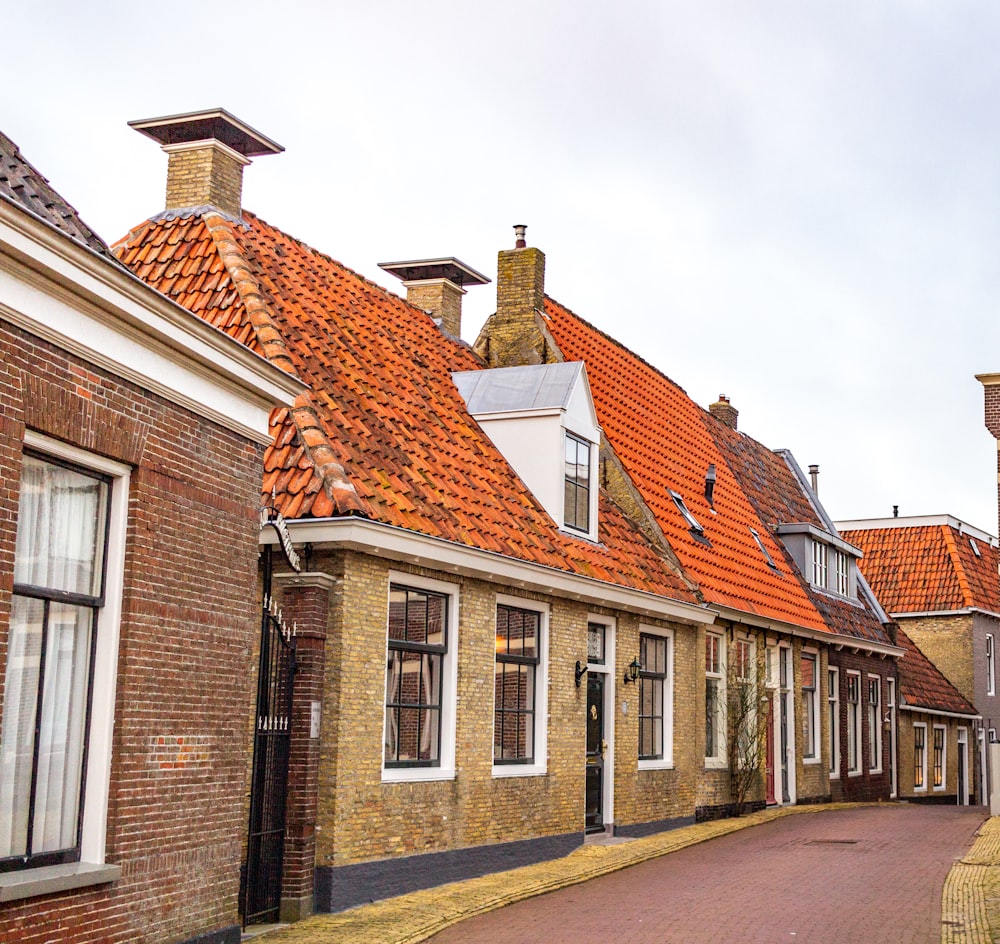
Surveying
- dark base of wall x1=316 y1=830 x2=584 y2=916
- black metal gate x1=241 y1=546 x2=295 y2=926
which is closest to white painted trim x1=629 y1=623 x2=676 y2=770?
dark base of wall x1=316 y1=830 x2=584 y2=916

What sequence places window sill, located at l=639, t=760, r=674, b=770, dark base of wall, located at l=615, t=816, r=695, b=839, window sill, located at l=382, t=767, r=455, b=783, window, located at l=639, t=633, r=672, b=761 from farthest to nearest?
window, located at l=639, t=633, r=672, b=761
window sill, located at l=639, t=760, r=674, b=770
dark base of wall, located at l=615, t=816, r=695, b=839
window sill, located at l=382, t=767, r=455, b=783

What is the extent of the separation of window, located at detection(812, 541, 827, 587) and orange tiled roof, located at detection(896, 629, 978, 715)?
17.7 feet

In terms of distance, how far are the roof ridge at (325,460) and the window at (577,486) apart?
15.7 feet

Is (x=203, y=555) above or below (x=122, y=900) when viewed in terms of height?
above

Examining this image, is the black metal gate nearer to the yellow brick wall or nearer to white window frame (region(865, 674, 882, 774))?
the yellow brick wall

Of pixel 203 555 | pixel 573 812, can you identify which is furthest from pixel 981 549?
pixel 203 555

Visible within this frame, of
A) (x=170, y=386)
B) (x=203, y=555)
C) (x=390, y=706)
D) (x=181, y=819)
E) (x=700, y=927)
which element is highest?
(x=170, y=386)

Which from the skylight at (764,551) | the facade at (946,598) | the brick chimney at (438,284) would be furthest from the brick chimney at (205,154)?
the facade at (946,598)

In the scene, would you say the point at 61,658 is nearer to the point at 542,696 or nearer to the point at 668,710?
the point at 542,696

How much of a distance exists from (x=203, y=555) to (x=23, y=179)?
2.89m

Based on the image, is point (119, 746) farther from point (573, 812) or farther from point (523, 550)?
point (573, 812)

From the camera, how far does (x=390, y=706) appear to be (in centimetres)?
1312

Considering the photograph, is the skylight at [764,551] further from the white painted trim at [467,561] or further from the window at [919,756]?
the window at [919,756]

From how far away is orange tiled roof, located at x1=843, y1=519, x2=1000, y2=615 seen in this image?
39.3 meters
